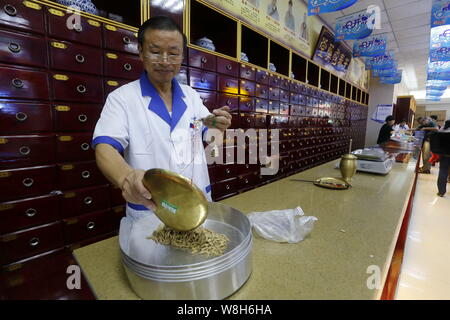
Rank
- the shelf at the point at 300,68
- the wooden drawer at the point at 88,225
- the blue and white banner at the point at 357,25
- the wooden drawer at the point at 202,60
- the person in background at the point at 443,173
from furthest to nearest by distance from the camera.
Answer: the shelf at the point at 300,68
the person in background at the point at 443,173
the blue and white banner at the point at 357,25
the wooden drawer at the point at 202,60
the wooden drawer at the point at 88,225

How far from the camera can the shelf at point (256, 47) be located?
3.70m

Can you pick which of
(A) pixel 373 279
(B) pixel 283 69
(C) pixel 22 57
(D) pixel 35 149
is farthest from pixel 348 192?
(B) pixel 283 69

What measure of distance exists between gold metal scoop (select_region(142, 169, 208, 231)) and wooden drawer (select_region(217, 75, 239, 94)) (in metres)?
2.64

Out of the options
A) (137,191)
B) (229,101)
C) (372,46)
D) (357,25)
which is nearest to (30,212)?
(137,191)

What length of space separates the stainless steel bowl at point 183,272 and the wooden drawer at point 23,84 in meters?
1.69

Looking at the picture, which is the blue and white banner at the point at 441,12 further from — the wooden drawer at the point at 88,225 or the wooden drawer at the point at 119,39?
the wooden drawer at the point at 88,225

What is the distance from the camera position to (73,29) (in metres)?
1.79

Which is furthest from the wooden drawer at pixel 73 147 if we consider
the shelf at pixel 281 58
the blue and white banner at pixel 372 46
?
the blue and white banner at pixel 372 46

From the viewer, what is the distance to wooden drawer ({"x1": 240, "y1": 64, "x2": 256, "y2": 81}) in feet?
10.8

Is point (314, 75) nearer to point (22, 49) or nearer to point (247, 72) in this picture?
point (247, 72)

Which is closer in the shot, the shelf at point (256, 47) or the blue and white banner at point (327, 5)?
the blue and white banner at point (327, 5)

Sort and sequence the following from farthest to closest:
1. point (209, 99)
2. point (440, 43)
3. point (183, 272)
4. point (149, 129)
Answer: point (440, 43) → point (209, 99) → point (149, 129) → point (183, 272)

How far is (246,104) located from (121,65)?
6.12 ft
